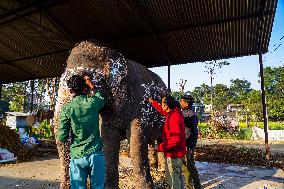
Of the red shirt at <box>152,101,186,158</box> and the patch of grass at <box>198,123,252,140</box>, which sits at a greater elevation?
the red shirt at <box>152,101,186,158</box>

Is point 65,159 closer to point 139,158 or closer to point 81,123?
point 81,123

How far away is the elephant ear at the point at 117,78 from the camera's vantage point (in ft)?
13.6

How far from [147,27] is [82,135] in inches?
202

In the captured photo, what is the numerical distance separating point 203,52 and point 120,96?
223 inches

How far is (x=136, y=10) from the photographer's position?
7.32 m

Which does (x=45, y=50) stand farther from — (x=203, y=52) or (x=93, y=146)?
(x=93, y=146)

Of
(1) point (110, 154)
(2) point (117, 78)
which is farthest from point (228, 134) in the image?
(2) point (117, 78)

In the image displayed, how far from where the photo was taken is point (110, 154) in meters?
4.23

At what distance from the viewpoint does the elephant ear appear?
13.6 ft

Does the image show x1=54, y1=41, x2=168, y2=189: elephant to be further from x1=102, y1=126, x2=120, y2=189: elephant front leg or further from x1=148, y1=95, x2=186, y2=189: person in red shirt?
x1=148, y1=95, x2=186, y2=189: person in red shirt

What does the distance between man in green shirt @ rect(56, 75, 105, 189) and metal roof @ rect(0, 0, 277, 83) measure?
14.2ft

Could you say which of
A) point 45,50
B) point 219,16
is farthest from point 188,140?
point 45,50

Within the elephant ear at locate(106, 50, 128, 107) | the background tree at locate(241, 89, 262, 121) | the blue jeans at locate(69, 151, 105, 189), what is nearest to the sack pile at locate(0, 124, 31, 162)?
the elephant ear at locate(106, 50, 128, 107)

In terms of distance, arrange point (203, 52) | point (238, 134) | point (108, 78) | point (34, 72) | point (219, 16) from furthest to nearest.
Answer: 1. point (238, 134)
2. point (34, 72)
3. point (203, 52)
4. point (219, 16)
5. point (108, 78)
